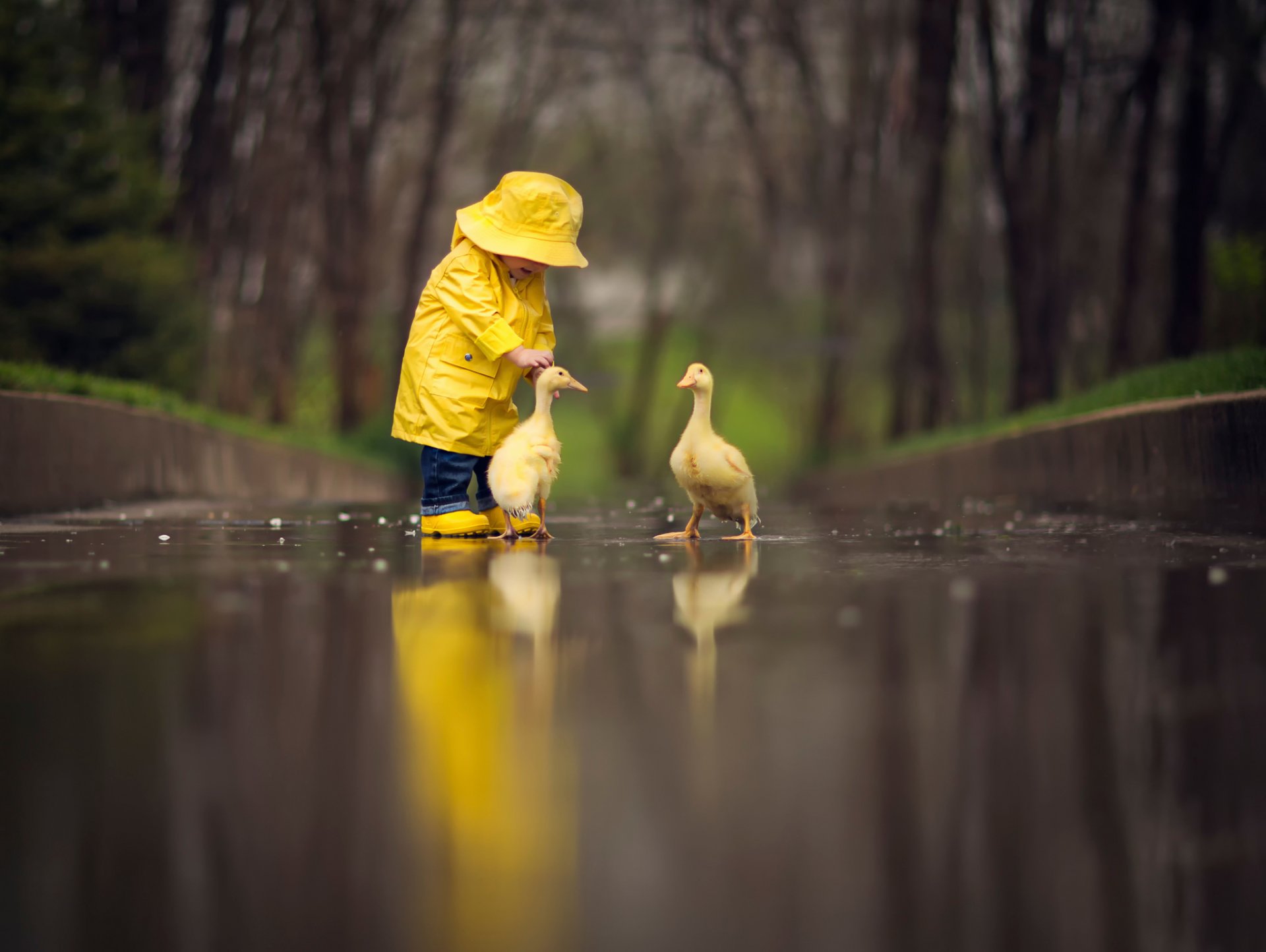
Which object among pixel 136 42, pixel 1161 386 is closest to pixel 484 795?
pixel 1161 386

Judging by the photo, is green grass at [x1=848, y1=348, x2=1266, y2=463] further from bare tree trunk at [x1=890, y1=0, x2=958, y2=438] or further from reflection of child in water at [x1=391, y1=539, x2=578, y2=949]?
reflection of child in water at [x1=391, y1=539, x2=578, y2=949]

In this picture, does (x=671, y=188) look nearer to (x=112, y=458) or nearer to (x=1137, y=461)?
(x=112, y=458)

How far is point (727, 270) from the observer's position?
4872cm

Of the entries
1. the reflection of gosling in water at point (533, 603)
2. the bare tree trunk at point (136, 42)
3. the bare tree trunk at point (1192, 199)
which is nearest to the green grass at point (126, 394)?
the bare tree trunk at point (136, 42)

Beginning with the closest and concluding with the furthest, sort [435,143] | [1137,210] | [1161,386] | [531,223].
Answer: [531,223]
[1161,386]
[1137,210]
[435,143]

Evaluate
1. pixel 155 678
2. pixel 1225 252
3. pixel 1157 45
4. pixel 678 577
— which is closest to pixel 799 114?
pixel 1225 252

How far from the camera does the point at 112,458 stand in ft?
44.2

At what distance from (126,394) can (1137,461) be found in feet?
29.3

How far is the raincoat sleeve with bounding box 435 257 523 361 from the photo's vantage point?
377 inches

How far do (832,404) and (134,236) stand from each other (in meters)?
22.0

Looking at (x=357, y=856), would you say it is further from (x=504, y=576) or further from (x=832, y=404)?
(x=832, y=404)

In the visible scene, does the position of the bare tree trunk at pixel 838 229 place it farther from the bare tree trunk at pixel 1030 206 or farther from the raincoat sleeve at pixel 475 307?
the raincoat sleeve at pixel 475 307

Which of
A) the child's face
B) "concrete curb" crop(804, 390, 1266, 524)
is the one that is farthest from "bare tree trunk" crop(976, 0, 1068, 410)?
the child's face

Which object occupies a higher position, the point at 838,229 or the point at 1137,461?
the point at 838,229
